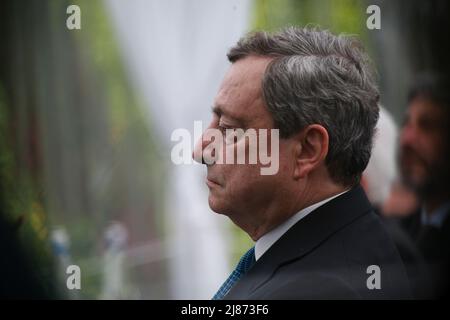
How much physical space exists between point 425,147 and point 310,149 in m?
1.48

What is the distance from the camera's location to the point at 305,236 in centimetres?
133

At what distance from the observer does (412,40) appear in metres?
2.68

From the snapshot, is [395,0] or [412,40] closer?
[395,0]

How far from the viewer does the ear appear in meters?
1.36

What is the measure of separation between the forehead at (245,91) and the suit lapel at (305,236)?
0.22 m

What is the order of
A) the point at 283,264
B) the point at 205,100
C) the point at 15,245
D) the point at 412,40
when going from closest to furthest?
the point at 283,264 → the point at 15,245 → the point at 205,100 → the point at 412,40

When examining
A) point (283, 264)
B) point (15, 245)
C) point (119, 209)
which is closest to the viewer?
point (283, 264)

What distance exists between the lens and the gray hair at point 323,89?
1.34m

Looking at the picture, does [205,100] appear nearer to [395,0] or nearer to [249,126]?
[395,0]

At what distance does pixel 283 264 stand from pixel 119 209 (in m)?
1.64

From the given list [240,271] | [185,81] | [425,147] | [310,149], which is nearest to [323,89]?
[310,149]

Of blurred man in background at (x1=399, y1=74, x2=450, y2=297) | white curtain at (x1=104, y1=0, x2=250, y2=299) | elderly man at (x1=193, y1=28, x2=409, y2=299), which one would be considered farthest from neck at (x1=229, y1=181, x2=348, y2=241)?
blurred man in background at (x1=399, y1=74, x2=450, y2=297)

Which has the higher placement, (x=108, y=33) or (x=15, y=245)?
(x=108, y=33)


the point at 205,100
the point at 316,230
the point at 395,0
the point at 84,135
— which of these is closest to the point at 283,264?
the point at 316,230
